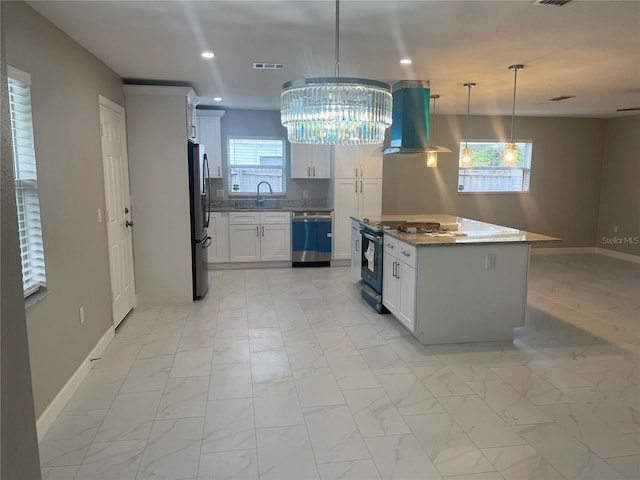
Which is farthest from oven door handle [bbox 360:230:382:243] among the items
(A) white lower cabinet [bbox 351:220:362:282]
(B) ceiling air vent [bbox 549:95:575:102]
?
(B) ceiling air vent [bbox 549:95:575:102]

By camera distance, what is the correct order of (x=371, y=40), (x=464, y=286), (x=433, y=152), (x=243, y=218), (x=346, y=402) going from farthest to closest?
(x=243, y=218) → (x=433, y=152) → (x=464, y=286) → (x=371, y=40) → (x=346, y=402)

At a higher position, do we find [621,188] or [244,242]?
[621,188]

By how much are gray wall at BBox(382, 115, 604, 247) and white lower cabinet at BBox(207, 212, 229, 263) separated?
261 cm

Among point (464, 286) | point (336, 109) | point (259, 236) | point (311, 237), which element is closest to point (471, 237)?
point (464, 286)

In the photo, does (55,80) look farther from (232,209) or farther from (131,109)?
(232,209)

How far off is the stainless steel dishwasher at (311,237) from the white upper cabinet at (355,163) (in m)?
0.68

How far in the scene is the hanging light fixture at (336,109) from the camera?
6.69 ft

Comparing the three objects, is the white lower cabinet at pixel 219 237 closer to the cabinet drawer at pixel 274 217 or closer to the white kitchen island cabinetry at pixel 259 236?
the white kitchen island cabinetry at pixel 259 236

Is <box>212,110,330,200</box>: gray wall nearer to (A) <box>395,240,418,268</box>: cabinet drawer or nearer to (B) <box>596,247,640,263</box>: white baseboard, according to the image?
(A) <box>395,240,418,268</box>: cabinet drawer

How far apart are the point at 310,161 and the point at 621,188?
522cm

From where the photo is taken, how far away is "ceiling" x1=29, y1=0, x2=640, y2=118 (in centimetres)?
257

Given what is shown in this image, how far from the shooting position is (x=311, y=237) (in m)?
6.71

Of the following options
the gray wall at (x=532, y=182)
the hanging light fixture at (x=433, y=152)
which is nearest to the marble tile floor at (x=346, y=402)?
the hanging light fixture at (x=433, y=152)

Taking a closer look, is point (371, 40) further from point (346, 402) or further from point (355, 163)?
point (355, 163)
